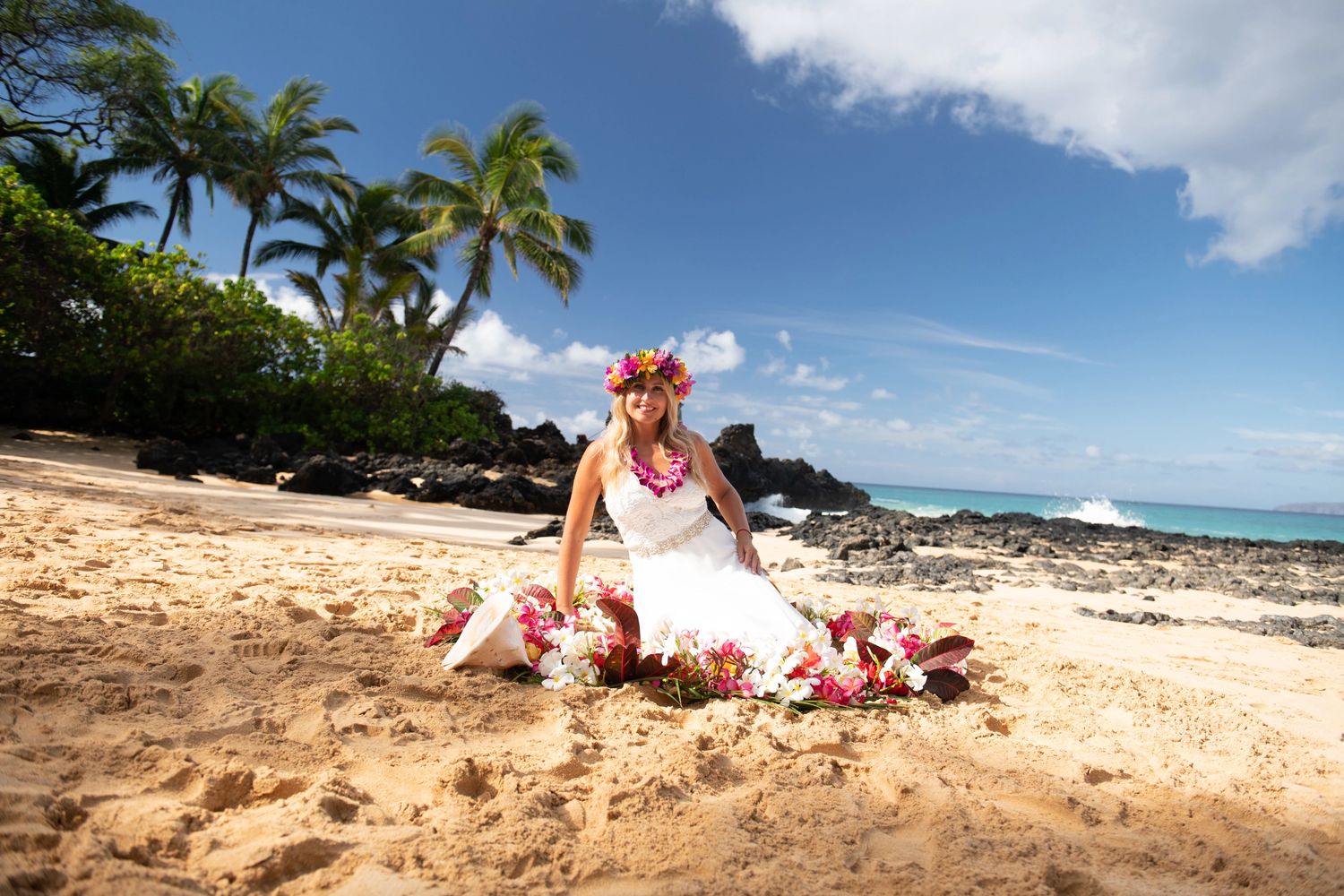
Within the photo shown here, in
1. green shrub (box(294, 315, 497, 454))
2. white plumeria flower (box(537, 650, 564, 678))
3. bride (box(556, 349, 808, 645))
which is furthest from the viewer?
green shrub (box(294, 315, 497, 454))

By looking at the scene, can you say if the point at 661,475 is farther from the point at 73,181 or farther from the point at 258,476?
the point at 73,181

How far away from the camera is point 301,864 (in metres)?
1.79

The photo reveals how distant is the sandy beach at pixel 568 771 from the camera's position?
6.07 ft

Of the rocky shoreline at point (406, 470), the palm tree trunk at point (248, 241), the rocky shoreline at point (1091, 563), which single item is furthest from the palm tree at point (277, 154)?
the rocky shoreline at point (1091, 563)

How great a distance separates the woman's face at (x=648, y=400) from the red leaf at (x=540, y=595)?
44.9 inches

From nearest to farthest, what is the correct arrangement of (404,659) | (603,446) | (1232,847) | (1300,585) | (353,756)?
(1232,847) → (353,756) → (404,659) → (603,446) → (1300,585)

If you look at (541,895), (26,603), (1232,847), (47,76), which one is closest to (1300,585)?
(1232,847)

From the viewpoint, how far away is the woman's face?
4.14 meters

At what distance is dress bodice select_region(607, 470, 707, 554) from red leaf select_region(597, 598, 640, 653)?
0.65 m

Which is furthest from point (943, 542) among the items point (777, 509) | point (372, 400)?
point (372, 400)

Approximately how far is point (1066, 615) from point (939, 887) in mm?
5219

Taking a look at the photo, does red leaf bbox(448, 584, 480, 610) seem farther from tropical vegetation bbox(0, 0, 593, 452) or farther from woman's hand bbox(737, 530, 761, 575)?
tropical vegetation bbox(0, 0, 593, 452)

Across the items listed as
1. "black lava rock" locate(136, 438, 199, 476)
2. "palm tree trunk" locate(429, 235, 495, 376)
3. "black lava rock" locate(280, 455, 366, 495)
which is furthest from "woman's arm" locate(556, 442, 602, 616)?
"palm tree trunk" locate(429, 235, 495, 376)

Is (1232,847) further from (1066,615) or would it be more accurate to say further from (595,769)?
(1066,615)
